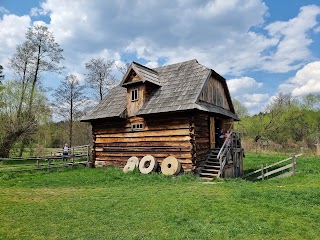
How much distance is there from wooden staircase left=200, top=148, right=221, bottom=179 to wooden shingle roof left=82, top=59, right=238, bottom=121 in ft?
9.06

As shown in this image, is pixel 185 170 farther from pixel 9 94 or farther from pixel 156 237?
pixel 9 94

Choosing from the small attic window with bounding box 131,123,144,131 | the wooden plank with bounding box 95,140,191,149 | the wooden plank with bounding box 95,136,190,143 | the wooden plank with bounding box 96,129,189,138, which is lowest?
the wooden plank with bounding box 95,140,191,149

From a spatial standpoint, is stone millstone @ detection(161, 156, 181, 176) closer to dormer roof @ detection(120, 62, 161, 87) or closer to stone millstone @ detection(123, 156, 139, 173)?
stone millstone @ detection(123, 156, 139, 173)

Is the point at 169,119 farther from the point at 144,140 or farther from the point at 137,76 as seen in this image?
the point at 137,76

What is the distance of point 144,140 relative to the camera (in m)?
17.8

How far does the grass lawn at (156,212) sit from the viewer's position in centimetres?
651

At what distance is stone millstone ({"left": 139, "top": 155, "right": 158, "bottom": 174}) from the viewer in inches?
636

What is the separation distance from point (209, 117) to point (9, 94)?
23420 mm

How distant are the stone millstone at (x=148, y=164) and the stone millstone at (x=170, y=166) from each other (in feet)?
1.87

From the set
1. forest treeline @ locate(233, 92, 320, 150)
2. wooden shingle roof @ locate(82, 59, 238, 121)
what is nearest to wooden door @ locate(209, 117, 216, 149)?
wooden shingle roof @ locate(82, 59, 238, 121)

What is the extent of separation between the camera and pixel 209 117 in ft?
59.3

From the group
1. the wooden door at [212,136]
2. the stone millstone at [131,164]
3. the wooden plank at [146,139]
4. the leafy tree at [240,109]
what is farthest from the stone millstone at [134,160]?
the leafy tree at [240,109]

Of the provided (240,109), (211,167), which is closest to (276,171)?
(211,167)

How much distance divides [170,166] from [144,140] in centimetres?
289
